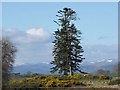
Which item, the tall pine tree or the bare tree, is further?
the tall pine tree

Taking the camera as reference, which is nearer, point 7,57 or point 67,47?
point 7,57

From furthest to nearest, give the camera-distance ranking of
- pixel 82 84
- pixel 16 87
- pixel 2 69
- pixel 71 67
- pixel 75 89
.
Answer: pixel 71 67 < pixel 82 84 < pixel 75 89 < pixel 16 87 < pixel 2 69

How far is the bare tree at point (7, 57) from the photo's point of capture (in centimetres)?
1925

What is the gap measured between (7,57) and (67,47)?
34.4 ft

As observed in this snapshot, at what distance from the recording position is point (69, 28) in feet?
102

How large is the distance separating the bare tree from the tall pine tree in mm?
7788

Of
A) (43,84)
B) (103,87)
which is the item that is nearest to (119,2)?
(103,87)

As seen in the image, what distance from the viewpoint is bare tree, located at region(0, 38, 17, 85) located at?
1925cm

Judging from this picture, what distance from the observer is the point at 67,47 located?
101 ft

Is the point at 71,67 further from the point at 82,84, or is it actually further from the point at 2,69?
the point at 2,69

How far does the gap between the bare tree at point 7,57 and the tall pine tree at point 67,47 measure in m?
7.79

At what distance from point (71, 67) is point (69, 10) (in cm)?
438

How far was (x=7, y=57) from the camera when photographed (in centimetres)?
2070

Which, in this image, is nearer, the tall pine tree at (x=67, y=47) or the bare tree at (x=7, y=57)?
the bare tree at (x=7, y=57)
